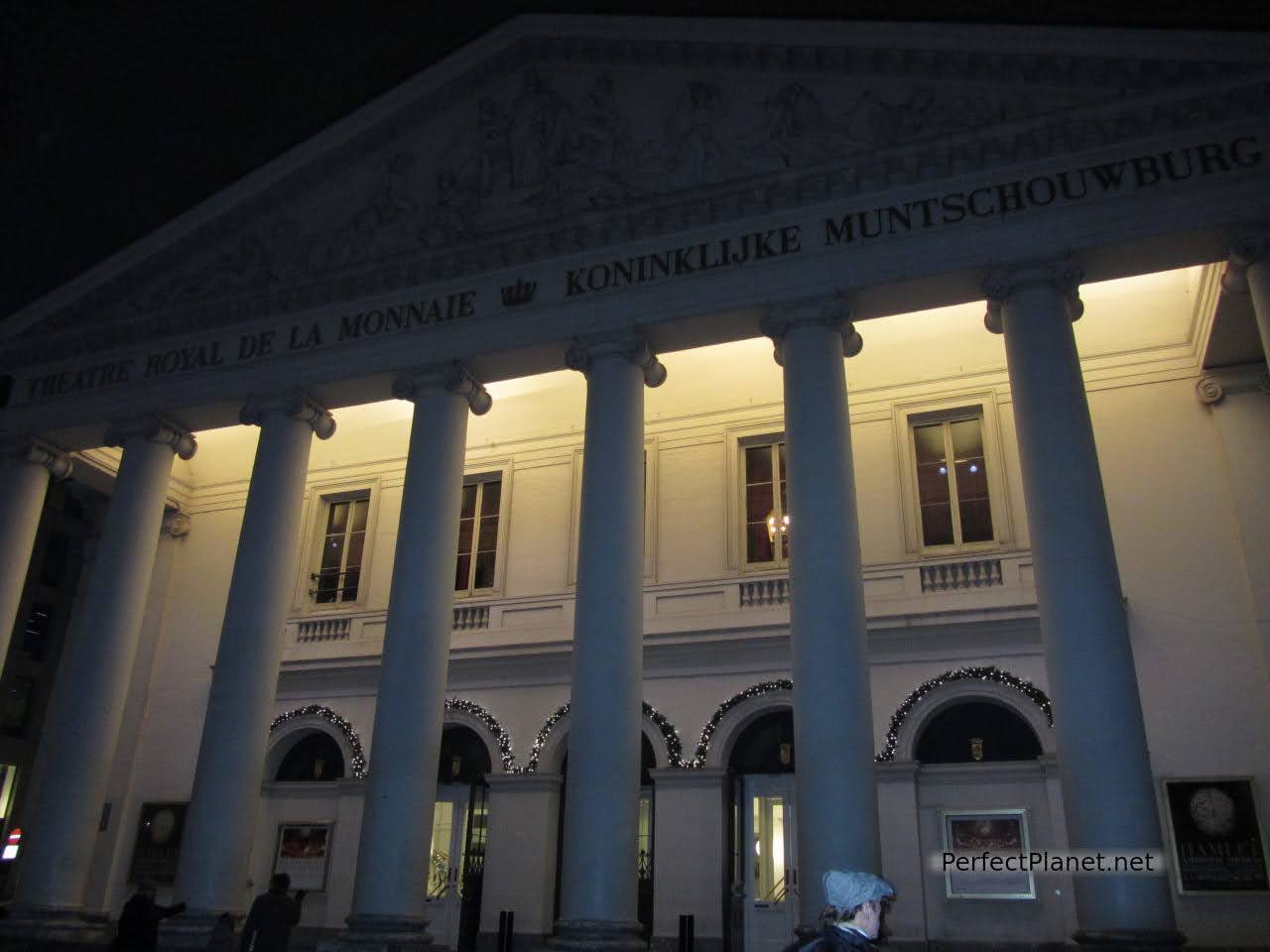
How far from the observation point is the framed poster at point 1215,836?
10352 millimetres

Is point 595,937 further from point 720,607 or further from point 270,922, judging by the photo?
point 720,607

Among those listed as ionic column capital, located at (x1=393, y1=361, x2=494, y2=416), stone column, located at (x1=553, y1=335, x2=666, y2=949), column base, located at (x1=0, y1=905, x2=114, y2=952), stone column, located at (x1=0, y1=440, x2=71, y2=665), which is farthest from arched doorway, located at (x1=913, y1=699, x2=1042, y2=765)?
stone column, located at (x1=0, y1=440, x2=71, y2=665)

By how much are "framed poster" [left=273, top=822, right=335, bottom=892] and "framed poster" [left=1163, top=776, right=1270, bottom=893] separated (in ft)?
35.8

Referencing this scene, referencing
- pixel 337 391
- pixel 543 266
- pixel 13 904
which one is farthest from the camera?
pixel 337 391

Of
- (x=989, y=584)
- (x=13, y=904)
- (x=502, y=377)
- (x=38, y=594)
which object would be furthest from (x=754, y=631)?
(x=38, y=594)

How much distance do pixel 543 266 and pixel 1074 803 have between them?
7.97 metres

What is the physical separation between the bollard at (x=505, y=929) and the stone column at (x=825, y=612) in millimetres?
5717

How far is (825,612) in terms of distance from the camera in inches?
364

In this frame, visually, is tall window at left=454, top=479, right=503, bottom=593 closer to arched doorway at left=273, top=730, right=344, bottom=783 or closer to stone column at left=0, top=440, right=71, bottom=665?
arched doorway at left=273, top=730, right=344, bottom=783

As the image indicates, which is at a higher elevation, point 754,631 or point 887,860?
point 754,631

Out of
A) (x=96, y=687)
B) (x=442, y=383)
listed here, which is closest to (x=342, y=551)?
(x=96, y=687)

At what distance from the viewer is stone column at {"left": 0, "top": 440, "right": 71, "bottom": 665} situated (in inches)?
534

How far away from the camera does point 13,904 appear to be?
442 inches

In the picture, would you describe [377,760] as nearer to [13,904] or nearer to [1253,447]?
[13,904]
